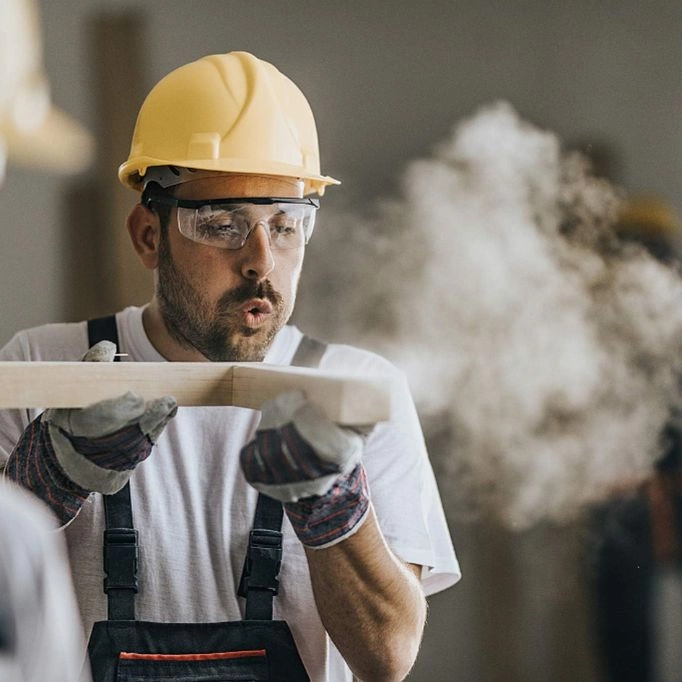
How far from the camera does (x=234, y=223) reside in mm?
1993

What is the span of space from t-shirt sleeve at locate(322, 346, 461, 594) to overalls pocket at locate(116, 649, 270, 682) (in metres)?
0.33

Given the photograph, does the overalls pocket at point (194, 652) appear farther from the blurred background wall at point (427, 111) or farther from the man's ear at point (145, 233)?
the blurred background wall at point (427, 111)

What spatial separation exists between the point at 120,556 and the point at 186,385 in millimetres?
444

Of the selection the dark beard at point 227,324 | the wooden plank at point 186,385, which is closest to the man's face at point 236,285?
the dark beard at point 227,324

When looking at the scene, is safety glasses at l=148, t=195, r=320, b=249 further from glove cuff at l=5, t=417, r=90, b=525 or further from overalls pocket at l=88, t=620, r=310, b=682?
overalls pocket at l=88, t=620, r=310, b=682

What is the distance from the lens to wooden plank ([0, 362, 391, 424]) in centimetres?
135

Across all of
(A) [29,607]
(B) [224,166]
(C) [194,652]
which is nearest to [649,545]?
(C) [194,652]

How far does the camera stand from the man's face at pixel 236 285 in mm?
1990

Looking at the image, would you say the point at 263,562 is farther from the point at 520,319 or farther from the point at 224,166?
the point at 520,319

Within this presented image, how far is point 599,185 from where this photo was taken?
117 inches

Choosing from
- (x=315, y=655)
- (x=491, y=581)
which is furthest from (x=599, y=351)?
(x=315, y=655)

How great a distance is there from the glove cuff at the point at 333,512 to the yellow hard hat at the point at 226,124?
705mm

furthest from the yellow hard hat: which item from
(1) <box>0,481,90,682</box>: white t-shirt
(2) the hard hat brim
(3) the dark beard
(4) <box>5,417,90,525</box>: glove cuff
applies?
(1) <box>0,481,90,682</box>: white t-shirt

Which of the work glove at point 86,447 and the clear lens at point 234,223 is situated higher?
the clear lens at point 234,223
